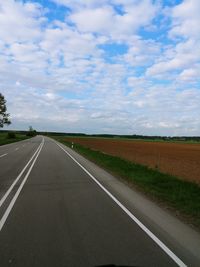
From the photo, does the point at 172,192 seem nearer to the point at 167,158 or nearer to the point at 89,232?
the point at 89,232

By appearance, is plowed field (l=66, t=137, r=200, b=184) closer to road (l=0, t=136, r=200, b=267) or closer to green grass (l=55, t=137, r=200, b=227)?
green grass (l=55, t=137, r=200, b=227)

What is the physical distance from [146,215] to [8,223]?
127 inches

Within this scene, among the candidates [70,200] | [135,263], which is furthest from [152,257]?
[70,200]

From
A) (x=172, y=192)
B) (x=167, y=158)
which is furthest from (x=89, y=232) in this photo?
(x=167, y=158)

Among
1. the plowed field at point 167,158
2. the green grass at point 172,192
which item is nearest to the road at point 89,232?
the green grass at point 172,192

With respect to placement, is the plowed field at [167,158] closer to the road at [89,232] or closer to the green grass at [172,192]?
the green grass at [172,192]

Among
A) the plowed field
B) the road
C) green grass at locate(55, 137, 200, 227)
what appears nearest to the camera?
the road

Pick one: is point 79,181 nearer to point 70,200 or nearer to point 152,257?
point 70,200

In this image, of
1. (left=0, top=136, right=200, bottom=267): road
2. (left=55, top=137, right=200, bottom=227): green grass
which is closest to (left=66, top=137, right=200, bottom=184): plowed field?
Result: (left=55, top=137, right=200, bottom=227): green grass

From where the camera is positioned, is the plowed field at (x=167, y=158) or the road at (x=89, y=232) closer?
the road at (x=89, y=232)

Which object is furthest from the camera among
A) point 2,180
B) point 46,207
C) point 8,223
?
point 2,180

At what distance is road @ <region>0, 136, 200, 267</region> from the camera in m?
5.85

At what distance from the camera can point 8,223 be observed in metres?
8.12

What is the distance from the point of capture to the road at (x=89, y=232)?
585 cm
